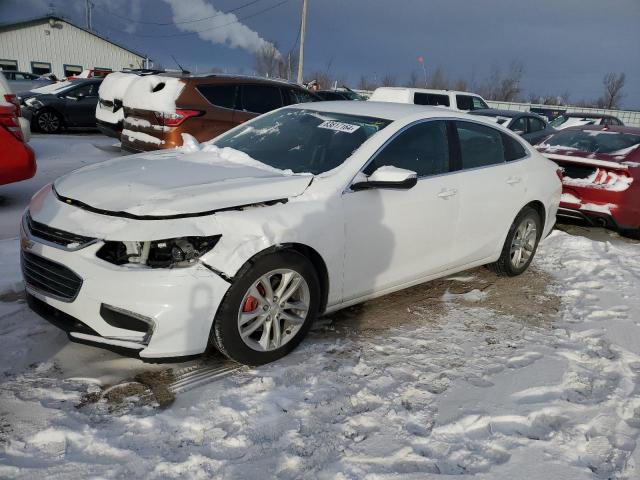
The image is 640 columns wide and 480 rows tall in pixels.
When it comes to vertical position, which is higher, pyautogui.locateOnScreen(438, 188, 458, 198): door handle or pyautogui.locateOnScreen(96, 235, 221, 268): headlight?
pyautogui.locateOnScreen(438, 188, 458, 198): door handle

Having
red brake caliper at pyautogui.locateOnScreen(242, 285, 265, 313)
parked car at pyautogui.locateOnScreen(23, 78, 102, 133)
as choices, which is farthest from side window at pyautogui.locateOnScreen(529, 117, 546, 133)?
parked car at pyautogui.locateOnScreen(23, 78, 102, 133)

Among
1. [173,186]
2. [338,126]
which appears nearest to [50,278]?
[173,186]

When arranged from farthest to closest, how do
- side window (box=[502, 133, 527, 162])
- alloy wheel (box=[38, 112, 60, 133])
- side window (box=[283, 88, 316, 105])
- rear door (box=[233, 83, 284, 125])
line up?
alloy wheel (box=[38, 112, 60, 133]) → side window (box=[283, 88, 316, 105]) → rear door (box=[233, 83, 284, 125]) → side window (box=[502, 133, 527, 162])

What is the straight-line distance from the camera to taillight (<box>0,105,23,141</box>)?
17.9 ft

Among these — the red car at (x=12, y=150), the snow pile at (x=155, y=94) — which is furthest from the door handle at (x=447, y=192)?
the snow pile at (x=155, y=94)

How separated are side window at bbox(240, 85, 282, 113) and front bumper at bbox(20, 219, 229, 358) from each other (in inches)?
241

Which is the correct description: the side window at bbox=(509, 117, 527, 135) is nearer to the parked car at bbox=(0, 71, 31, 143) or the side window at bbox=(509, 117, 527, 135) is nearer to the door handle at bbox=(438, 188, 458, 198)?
the door handle at bbox=(438, 188, 458, 198)

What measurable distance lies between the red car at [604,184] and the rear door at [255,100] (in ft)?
14.6

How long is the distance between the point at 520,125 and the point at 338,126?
28.4ft

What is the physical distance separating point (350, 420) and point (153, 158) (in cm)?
231

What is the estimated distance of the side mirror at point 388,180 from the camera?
3332mm

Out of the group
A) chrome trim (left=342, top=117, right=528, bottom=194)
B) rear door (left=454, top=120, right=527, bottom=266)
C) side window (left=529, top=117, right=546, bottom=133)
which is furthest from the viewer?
side window (left=529, top=117, right=546, bottom=133)

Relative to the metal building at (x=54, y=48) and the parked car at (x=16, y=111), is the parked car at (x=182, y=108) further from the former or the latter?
the metal building at (x=54, y=48)

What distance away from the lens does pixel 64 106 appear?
41.6ft
